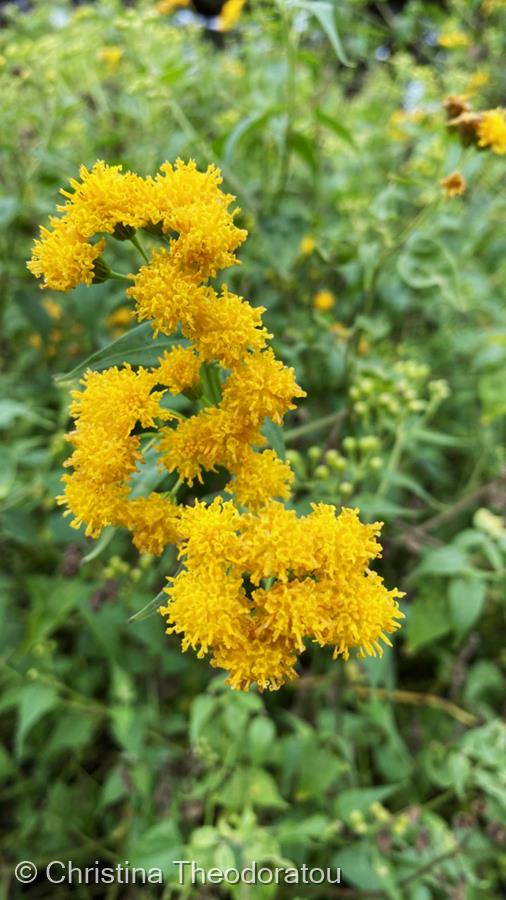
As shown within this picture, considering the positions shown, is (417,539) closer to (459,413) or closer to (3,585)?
(459,413)

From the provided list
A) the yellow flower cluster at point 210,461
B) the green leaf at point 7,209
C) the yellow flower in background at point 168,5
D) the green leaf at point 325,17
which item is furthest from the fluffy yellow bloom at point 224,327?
the yellow flower in background at point 168,5

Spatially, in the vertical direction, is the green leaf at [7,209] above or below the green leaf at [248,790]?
above

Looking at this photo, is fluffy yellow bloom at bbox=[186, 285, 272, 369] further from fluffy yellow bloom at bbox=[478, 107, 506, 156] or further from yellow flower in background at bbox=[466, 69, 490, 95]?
→ yellow flower in background at bbox=[466, 69, 490, 95]

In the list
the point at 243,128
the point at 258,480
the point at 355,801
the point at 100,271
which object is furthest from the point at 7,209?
the point at 355,801

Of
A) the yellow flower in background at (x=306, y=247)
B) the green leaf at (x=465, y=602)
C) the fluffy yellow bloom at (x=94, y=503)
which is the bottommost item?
the green leaf at (x=465, y=602)

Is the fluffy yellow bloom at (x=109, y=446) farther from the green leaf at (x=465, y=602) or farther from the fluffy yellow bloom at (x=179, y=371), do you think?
the green leaf at (x=465, y=602)

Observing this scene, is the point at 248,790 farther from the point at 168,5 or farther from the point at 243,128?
the point at 168,5

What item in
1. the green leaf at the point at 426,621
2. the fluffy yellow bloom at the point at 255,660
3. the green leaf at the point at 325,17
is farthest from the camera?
the green leaf at the point at 426,621

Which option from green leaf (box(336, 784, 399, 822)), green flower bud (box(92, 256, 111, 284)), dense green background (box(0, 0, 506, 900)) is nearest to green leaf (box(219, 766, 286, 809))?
dense green background (box(0, 0, 506, 900))
